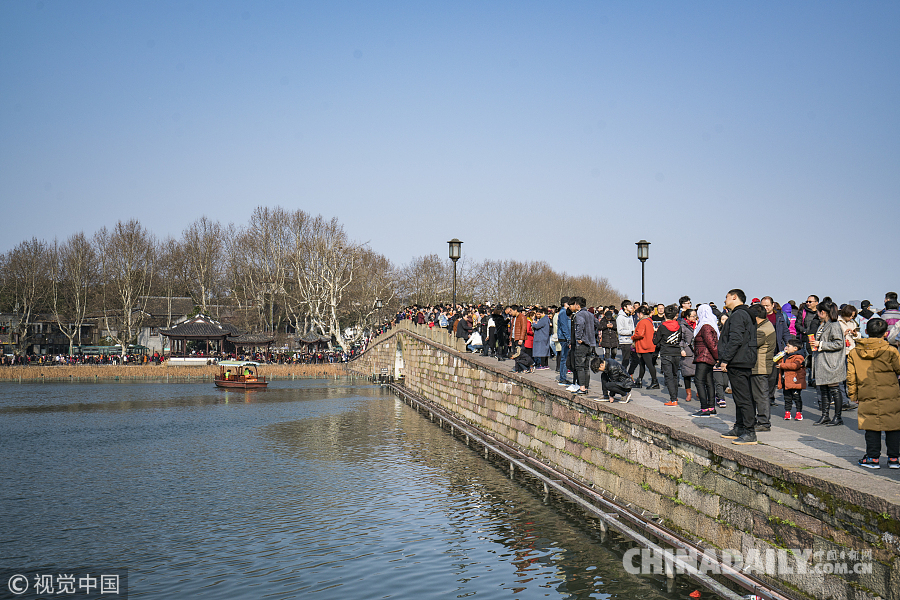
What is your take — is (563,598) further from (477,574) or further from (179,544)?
(179,544)

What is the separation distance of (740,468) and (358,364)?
49.2 meters

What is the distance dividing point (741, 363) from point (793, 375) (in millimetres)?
2907

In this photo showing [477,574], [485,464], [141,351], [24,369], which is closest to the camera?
[477,574]

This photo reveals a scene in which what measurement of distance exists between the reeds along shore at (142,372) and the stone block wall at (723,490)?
41.5 meters

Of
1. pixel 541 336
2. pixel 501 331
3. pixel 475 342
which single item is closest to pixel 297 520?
pixel 541 336

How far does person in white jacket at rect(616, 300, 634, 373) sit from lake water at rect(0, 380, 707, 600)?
3551 mm

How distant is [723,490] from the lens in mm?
7707

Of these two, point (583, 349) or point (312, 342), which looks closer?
point (583, 349)

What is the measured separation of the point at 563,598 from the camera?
8.09m

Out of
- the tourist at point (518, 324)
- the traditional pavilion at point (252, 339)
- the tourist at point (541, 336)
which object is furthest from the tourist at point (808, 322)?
the traditional pavilion at point (252, 339)

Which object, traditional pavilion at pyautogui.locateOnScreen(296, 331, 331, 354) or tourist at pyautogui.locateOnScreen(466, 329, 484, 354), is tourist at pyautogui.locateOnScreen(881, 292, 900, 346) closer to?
tourist at pyautogui.locateOnScreen(466, 329, 484, 354)

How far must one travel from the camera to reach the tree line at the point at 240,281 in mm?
60875

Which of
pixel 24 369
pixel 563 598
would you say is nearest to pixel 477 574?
pixel 563 598

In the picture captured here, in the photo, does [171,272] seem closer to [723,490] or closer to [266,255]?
[266,255]
